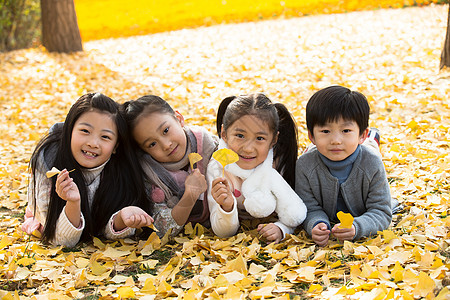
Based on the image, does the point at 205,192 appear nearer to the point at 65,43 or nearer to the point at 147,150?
the point at 147,150

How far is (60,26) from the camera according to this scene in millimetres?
9836

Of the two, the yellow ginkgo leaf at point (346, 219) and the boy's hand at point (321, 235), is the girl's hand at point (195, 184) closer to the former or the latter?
the boy's hand at point (321, 235)

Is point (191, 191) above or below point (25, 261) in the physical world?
above

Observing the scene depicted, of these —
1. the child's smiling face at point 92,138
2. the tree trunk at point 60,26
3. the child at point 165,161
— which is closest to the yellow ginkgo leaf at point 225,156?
the child at point 165,161

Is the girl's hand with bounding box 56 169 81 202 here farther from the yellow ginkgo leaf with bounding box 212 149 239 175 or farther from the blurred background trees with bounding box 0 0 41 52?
the blurred background trees with bounding box 0 0 41 52

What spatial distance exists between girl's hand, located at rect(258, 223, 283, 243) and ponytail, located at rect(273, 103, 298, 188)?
374 millimetres

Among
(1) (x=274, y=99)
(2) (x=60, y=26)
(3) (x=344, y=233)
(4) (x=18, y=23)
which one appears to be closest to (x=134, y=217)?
(3) (x=344, y=233)

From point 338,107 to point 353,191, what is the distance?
0.49 meters

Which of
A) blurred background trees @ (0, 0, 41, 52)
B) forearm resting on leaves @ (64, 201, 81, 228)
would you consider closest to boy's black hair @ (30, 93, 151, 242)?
forearm resting on leaves @ (64, 201, 81, 228)

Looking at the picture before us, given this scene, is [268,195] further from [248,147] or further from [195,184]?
[195,184]

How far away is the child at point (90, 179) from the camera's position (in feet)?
9.53

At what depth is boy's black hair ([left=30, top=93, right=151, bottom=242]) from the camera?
298 cm

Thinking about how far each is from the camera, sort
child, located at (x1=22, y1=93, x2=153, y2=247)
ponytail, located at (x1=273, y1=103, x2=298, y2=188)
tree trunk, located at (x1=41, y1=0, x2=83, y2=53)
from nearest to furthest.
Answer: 1. child, located at (x1=22, y1=93, x2=153, y2=247)
2. ponytail, located at (x1=273, y1=103, x2=298, y2=188)
3. tree trunk, located at (x1=41, y1=0, x2=83, y2=53)

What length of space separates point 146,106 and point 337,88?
1.10m
